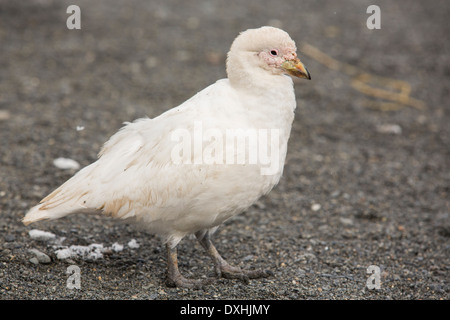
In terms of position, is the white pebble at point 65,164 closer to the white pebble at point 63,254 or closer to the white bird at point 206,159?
the white pebble at point 63,254

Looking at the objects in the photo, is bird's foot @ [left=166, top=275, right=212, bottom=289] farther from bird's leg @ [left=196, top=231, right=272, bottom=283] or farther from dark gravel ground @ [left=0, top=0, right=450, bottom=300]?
bird's leg @ [left=196, top=231, right=272, bottom=283]

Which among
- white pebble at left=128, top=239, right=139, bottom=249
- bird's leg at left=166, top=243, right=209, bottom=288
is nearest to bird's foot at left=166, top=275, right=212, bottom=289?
bird's leg at left=166, top=243, right=209, bottom=288

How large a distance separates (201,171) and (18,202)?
2650 millimetres

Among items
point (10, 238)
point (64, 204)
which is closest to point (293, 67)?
point (64, 204)

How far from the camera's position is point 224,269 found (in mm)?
5449

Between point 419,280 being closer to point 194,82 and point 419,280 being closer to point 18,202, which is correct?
point 18,202

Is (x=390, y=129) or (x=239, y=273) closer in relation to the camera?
(x=239, y=273)

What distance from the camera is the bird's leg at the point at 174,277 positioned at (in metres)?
5.19

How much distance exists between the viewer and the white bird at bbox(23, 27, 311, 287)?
4.77 metres

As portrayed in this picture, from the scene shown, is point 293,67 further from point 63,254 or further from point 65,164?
point 65,164

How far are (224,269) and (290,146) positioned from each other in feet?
10.7

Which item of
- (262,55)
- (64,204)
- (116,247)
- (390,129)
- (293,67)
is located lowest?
(116,247)

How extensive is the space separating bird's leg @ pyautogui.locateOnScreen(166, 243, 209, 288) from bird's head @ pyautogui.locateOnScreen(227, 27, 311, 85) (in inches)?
66.0

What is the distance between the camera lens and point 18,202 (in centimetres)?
638
